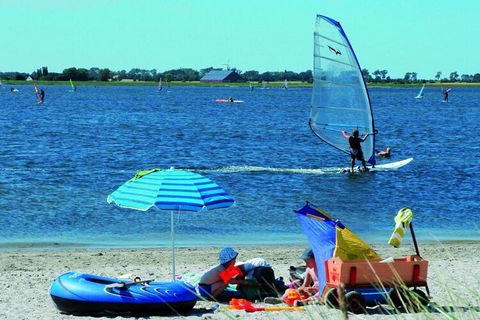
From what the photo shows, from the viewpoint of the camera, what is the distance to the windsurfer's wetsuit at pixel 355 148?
2672 centimetres

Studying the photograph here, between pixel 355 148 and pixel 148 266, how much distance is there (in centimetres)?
1493

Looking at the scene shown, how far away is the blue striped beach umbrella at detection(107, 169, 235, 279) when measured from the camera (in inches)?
399

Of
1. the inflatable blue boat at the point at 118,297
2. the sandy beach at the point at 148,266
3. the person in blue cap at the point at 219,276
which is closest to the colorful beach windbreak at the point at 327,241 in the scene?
the sandy beach at the point at 148,266

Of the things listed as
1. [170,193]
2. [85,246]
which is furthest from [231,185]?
[170,193]

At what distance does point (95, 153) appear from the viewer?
35.3 metres

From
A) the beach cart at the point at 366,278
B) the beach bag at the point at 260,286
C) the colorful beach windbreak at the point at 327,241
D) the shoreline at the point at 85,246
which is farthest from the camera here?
the shoreline at the point at 85,246

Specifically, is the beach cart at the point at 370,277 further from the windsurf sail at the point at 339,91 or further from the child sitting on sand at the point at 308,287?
the windsurf sail at the point at 339,91

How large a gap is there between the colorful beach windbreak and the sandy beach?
605mm

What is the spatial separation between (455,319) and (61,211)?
1560cm

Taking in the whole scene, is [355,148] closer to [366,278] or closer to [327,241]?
[327,241]

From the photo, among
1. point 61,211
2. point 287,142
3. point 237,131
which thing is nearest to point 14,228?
point 61,211

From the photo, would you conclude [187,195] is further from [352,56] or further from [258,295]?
[352,56]

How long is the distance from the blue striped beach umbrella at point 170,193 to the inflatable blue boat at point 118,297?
0.86 metres

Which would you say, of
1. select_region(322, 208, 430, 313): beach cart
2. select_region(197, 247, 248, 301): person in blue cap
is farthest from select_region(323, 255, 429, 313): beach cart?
select_region(197, 247, 248, 301): person in blue cap
